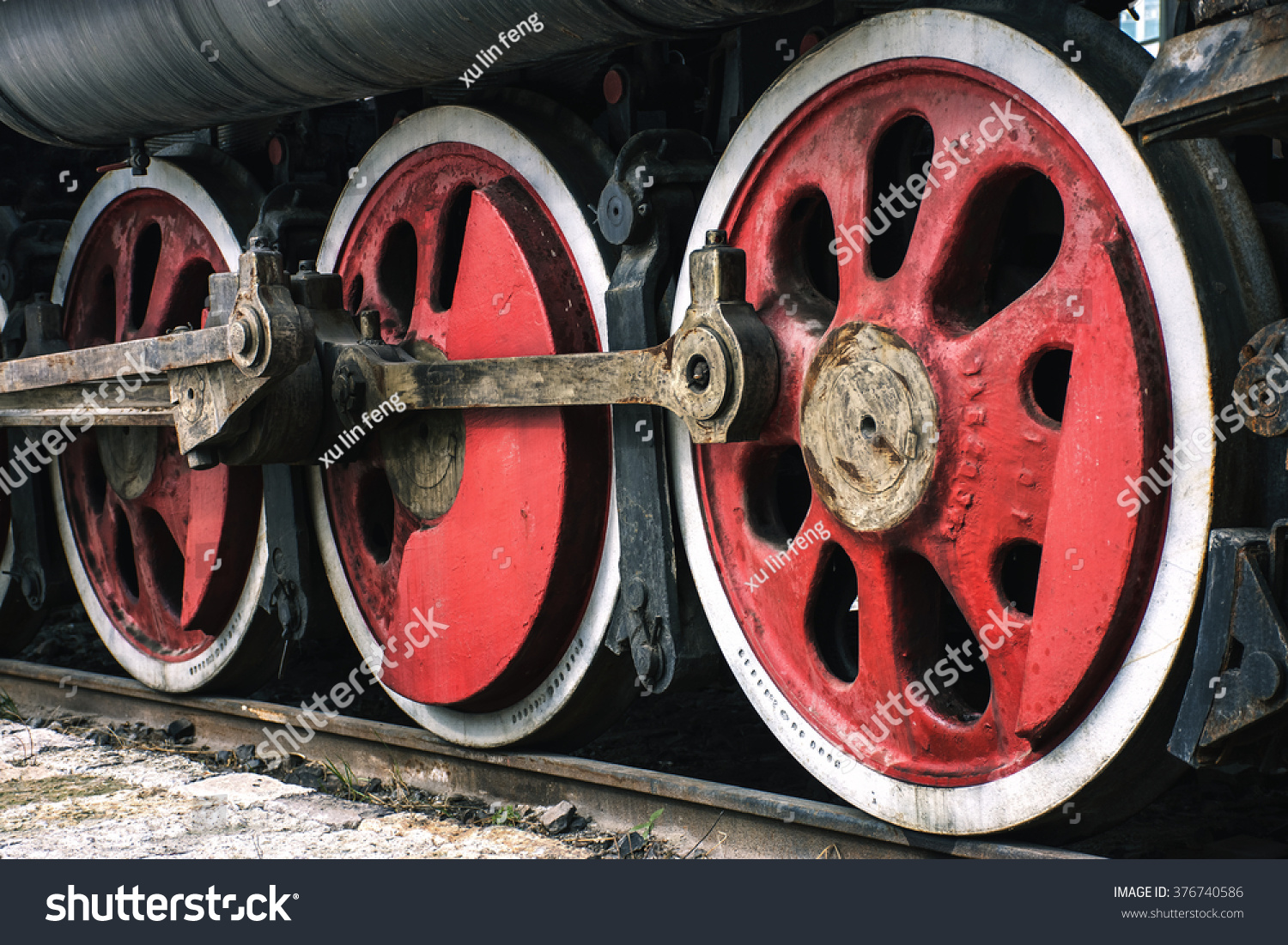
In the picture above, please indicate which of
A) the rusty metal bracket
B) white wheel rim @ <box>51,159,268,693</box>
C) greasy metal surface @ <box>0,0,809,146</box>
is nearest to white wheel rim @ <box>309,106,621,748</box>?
greasy metal surface @ <box>0,0,809,146</box>

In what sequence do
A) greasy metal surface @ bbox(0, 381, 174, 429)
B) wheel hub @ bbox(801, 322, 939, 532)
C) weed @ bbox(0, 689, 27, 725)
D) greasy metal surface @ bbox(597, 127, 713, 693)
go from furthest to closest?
1. weed @ bbox(0, 689, 27, 725)
2. greasy metal surface @ bbox(0, 381, 174, 429)
3. greasy metal surface @ bbox(597, 127, 713, 693)
4. wheel hub @ bbox(801, 322, 939, 532)

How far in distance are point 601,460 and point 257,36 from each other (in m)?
1.09

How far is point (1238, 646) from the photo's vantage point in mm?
1847

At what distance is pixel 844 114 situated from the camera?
7.72 ft

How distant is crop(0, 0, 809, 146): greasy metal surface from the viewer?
254 centimetres

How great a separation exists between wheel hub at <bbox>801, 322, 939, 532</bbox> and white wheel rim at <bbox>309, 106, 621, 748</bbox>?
0.58 m

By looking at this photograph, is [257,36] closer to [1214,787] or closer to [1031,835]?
[1031,835]

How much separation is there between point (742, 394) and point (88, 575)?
2.47 metres

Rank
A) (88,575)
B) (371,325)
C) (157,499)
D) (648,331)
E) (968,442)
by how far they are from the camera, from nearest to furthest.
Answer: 1. (968,442)
2. (648,331)
3. (371,325)
4. (157,499)
5. (88,575)

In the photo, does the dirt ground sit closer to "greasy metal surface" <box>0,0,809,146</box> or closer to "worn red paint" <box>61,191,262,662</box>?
"worn red paint" <box>61,191,262,662</box>

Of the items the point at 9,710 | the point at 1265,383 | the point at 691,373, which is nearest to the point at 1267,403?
the point at 1265,383

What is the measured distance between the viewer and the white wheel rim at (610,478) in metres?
2.85

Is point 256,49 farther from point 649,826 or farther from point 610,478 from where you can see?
point 649,826

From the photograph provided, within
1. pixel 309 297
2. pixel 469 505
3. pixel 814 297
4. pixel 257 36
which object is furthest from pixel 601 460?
pixel 257 36
